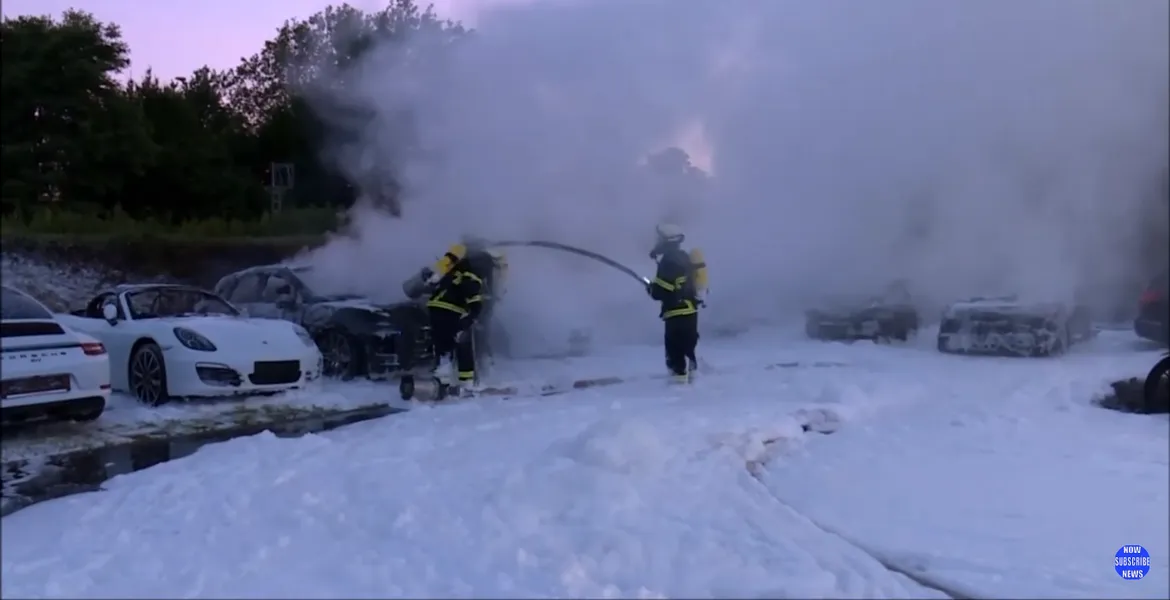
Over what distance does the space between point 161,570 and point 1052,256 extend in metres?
10.3

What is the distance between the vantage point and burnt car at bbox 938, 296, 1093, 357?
1275cm

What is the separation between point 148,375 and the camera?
8.65 meters

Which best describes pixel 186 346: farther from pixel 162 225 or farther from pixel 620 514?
pixel 620 514

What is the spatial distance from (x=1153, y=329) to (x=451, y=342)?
676 cm

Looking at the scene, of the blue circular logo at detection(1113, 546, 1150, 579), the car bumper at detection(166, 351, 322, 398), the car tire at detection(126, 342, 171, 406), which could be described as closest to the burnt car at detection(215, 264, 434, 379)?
the car bumper at detection(166, 351, 322, 398)

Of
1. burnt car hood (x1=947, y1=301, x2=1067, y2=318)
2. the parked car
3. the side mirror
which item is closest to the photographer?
the parked car

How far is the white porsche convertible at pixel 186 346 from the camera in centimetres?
827

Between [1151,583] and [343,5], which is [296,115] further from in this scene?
[1151,583]

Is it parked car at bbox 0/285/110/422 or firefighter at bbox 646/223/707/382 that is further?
firefighter at bbox 646/223/707/382

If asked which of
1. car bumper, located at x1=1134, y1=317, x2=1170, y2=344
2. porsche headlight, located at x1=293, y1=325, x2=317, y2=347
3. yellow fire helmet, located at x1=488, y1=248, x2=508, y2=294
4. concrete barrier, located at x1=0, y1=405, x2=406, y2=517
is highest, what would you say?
yellow fire helmet, located at x1=488, y1=248, x2=508, y2=294

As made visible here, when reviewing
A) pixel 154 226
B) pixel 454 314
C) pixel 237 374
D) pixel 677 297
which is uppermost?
pixel 154 226

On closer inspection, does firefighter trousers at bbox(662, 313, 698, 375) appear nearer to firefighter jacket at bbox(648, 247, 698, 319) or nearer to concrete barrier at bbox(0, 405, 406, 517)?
firefighter jacket at bbox(648, 247, 698, 319)

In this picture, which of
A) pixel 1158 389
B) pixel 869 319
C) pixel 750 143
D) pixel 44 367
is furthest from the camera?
pixel 869 319

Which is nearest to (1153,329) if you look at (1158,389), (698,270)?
(1158,389)
